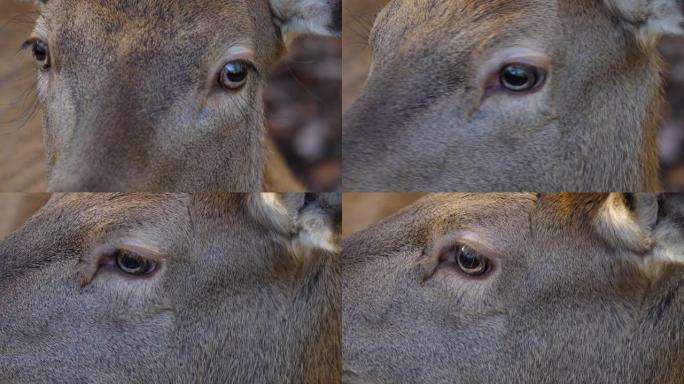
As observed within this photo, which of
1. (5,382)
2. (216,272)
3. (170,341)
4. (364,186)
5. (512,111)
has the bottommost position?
(5,382)

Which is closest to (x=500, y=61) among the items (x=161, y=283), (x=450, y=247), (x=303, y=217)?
(x=450, y=247)

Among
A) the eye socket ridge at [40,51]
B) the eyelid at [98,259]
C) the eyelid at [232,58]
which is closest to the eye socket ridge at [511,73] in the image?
the eyelid at [232,58]

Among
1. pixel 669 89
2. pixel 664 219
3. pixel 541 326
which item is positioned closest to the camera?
pixel 664 219

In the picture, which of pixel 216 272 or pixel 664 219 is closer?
pixel 664 219

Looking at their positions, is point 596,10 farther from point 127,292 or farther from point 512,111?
point 127,292

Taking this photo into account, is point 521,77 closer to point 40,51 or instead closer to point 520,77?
point 520,77

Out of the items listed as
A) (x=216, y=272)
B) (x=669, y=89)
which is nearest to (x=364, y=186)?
(x=216, y=272)

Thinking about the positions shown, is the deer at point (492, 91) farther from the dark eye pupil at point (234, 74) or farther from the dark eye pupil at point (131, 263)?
the dark eye pupil at point (131, 263)
